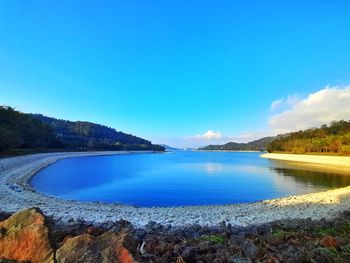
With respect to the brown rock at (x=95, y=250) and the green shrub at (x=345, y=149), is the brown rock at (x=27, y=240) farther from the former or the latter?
the green shrub at (x=345, y=149)

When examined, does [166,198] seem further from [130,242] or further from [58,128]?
[58,128]

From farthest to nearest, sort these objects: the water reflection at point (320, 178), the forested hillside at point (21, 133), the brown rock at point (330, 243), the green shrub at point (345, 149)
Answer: the green shrub at point (345, 149)
the forested hillside at point (21, 133)
the water reflection at point (320, 178)
the brown rock at point (330, 243)

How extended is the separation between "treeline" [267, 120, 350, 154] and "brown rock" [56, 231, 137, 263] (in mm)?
97061

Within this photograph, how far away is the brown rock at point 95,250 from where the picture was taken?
3631mm

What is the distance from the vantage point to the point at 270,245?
7828mm

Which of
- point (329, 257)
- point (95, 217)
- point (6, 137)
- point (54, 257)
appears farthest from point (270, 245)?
point (6, 137)

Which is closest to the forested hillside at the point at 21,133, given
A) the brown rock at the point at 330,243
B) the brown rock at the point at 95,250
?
the brown rock at the point at 330,243

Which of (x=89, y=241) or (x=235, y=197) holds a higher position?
(x=89, y=241)

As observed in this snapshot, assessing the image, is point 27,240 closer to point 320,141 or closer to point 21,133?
point 21,133

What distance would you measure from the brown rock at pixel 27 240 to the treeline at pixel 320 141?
319 ft

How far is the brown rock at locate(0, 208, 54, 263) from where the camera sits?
386cm

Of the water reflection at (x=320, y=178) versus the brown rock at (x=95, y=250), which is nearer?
the brown rock at (x=95, y=250)

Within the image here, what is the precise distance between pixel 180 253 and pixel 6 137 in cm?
6230

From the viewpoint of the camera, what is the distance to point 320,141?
4323 inches
